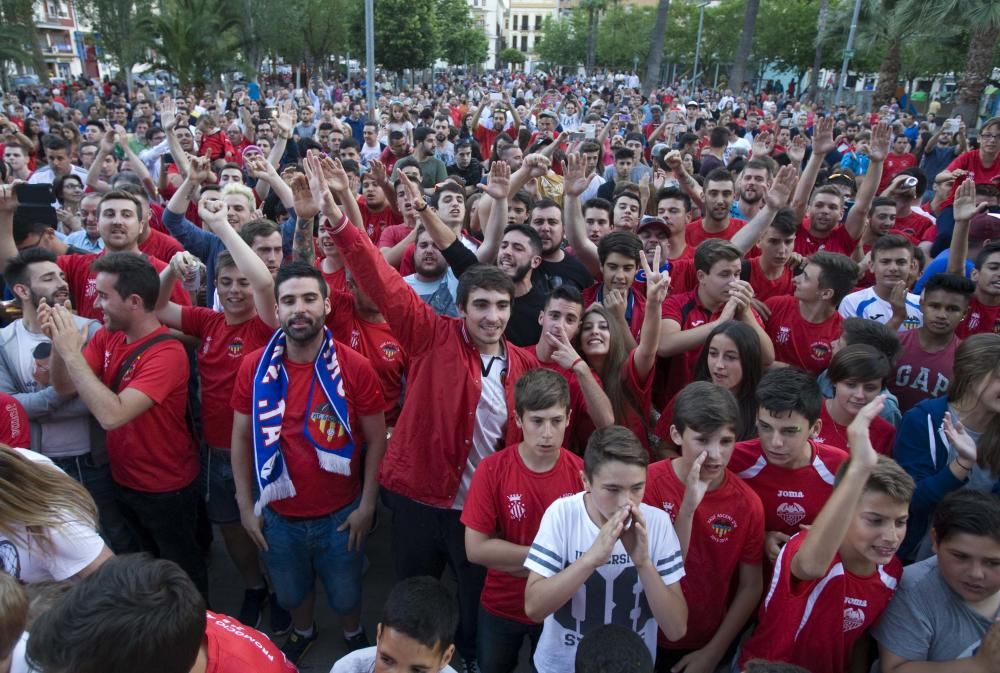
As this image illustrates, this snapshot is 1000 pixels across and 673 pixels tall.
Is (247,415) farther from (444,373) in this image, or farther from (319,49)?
(319,49)

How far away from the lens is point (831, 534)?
7.23ft

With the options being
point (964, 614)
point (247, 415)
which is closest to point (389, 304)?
point (247, 415)

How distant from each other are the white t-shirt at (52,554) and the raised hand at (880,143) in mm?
6131

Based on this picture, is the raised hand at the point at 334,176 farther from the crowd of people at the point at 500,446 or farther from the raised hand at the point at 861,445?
the raised hand at the point at 861,445

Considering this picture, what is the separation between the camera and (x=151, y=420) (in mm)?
3299

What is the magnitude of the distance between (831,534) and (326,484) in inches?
86.8

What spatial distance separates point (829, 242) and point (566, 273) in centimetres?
276

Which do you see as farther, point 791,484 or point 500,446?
point 500,446

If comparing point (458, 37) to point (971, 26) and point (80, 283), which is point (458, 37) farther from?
point (80, 283)

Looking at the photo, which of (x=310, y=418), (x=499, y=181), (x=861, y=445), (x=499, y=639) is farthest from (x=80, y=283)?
(x=861, y=445)

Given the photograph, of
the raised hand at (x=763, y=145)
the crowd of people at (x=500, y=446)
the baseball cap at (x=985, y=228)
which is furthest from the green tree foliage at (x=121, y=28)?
the baseball cap at (x=985, y=228)

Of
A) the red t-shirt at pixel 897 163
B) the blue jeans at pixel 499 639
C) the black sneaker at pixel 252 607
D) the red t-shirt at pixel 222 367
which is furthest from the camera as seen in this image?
the red t-shirt at pixel 897 163

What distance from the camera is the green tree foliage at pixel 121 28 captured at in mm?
23922

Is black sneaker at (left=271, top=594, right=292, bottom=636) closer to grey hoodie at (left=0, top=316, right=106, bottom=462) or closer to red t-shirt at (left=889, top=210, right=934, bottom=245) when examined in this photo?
grey hoodie at (left=0, top=316, right=106, bottom=462)
